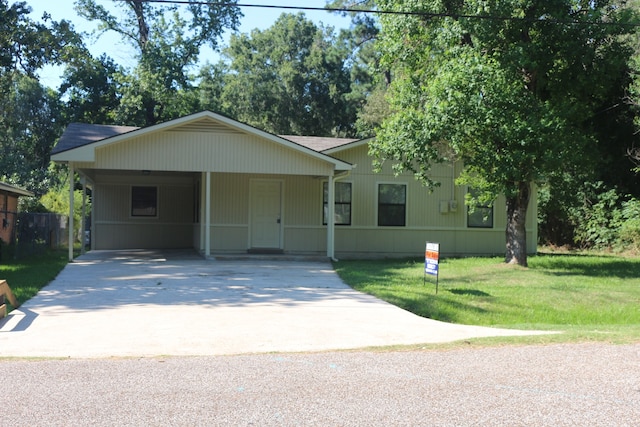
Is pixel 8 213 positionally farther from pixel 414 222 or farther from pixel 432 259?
pixel 432 259

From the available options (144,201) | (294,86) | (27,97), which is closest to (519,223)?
(144,201)

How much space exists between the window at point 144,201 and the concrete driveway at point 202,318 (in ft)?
26.0

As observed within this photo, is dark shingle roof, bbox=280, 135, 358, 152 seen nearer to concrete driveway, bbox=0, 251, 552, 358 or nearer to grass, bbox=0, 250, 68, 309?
concrete driveway, bbox=0, 251, 552, 358

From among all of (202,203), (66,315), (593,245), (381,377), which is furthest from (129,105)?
(381,377)

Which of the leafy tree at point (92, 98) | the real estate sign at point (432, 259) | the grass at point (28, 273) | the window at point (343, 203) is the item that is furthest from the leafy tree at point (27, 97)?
the real estate sign at point (432, 259)

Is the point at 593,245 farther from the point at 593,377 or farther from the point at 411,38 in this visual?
the point at 593,377

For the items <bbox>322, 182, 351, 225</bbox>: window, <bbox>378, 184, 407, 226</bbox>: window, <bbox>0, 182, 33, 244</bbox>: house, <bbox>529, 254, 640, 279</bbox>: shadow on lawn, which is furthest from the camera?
<bbox>0, 182, 33, 244</bbox>: house

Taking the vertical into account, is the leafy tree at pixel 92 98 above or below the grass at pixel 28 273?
above

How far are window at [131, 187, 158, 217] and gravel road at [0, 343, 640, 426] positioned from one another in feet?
53.9

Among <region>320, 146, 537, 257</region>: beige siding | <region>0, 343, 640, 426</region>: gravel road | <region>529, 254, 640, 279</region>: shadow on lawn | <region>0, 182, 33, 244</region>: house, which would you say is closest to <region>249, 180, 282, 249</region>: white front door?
<region>320, 146, 537, 257</region>: beige siding

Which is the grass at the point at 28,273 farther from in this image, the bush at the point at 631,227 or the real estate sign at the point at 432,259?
the bush at the point at 631,227

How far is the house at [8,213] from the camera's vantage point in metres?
21.1

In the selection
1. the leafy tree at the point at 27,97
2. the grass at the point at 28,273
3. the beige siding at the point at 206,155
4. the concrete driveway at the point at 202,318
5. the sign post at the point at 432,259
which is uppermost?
the leafy tree at the point at 27,97

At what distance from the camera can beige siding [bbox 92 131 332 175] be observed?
56.1 ft
